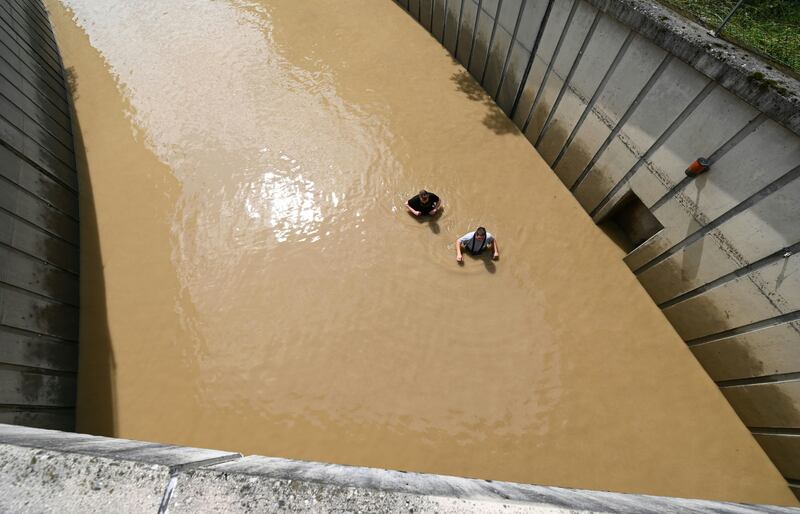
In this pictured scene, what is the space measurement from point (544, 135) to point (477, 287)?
3.69 metres

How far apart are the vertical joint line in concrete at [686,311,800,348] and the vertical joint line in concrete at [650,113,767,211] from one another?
202 centimetres

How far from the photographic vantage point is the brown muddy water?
5.50m

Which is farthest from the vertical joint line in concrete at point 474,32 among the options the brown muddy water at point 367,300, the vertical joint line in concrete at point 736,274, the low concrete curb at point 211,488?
the low concrete curb at point 211,488

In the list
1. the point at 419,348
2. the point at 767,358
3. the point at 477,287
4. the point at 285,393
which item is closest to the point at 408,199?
the point at 477,287

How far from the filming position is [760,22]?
18.2 feet

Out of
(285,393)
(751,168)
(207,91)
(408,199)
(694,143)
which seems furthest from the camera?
(207,91)

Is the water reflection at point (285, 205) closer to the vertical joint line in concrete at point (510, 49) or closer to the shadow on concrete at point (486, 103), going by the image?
the shadow on concrete at point (486, 103)

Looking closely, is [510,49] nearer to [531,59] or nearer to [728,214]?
[531,59]

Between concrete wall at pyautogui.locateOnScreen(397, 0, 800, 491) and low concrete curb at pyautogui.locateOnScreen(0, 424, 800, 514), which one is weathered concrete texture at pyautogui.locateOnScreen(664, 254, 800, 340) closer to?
concrete wall at pyautogui.locateOnScreen(397, 0, 800, 491)

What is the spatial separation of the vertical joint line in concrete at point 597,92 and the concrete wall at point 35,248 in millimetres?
9331

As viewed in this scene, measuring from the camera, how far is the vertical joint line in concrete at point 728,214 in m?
4.46

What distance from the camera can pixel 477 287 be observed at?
6.77 meters

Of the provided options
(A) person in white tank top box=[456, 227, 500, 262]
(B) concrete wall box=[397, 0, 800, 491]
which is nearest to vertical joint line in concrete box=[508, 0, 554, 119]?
(B) concrete wall box=[397, 0, 800, 491]

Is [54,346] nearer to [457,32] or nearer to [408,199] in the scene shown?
[408,199]
